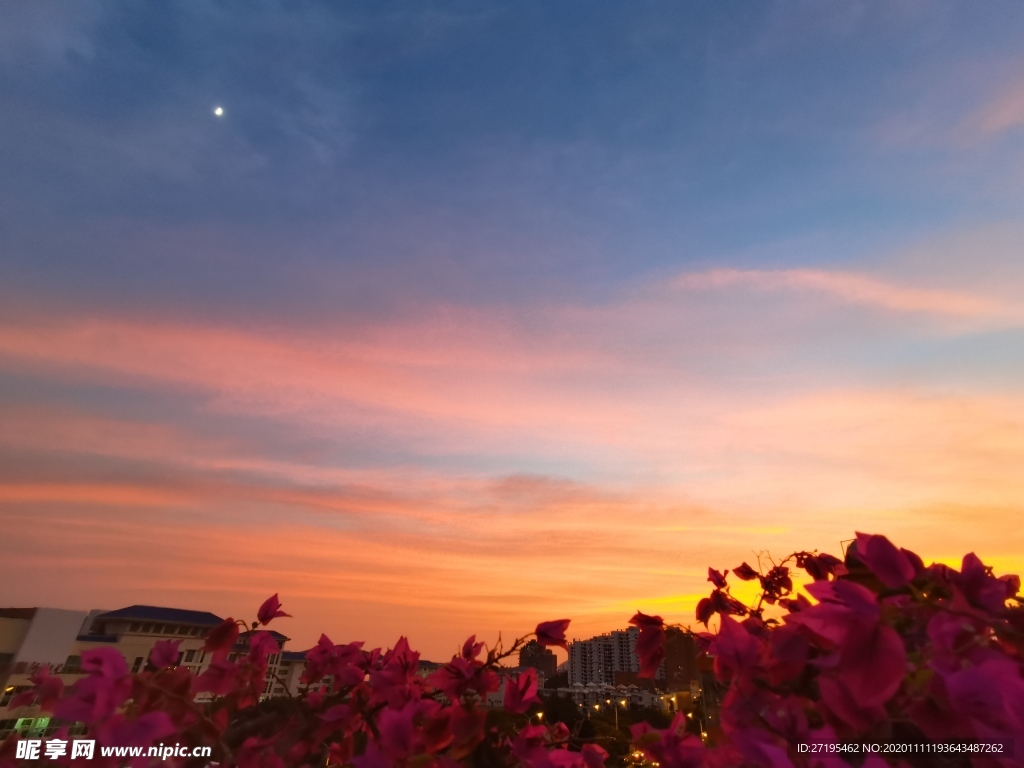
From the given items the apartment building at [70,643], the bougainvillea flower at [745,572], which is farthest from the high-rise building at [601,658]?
the bougainvillea flower at [745,572]

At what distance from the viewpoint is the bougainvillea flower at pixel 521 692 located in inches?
70.3

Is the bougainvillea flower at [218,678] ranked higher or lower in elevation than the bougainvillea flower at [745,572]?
lower

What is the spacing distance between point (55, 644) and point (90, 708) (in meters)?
15.1

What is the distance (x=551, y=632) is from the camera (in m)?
1.91

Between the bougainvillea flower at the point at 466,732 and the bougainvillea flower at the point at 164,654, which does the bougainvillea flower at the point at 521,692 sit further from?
the bougainvillea flower at the point at 164,654

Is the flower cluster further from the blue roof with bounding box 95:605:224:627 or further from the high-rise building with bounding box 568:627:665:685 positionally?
the high-rise building with bounding box 568:627:665:685

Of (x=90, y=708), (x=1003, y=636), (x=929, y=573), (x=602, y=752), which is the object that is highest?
(x=929, y=573)

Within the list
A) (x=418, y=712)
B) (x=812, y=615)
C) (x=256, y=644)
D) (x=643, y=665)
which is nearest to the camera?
(x=812, y=615)

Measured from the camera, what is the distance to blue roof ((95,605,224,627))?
31188 millimetres

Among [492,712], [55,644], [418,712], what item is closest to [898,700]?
[492,712]

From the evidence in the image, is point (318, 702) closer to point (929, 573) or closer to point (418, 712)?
point (418, 712)

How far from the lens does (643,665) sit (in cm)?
174

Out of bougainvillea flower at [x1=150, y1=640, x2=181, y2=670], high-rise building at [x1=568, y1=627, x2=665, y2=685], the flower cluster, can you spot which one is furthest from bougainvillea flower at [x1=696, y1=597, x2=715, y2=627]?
high-rise building at [x1=568, y1=627, x2=665, y2=685]

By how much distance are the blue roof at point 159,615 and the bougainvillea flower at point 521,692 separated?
117 feet
